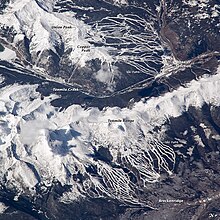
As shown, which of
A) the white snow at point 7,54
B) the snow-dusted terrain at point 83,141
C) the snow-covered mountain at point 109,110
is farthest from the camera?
the white snow at point 7,54

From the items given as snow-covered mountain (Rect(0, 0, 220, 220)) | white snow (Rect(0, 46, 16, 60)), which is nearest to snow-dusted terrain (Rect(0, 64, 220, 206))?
snow-covered mountain (Rect(0, 0, 220, 220))

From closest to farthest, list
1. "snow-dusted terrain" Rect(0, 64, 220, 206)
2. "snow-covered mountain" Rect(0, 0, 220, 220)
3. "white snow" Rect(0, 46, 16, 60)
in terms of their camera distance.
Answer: "snow-covered mountain" Rect(0, 0, 220, 220) → "snow-dusted terrain" Rect(0, 64, 220, 206) → "white snow" Rect(0, 46, 16, 60)

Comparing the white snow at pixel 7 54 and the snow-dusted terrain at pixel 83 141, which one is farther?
the white snow at pixel 7 54

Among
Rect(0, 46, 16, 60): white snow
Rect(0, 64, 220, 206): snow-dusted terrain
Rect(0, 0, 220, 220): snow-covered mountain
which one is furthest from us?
Rect(0, 46, 16, 60): white snow

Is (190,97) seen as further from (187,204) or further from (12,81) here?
(12,81)

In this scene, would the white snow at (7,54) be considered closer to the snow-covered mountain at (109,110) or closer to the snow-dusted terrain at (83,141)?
the snow-covered mountain at (109,110)

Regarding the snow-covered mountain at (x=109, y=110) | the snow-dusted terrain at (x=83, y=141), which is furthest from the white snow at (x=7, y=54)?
the snow-dusted terrain at (x=83, y=141)

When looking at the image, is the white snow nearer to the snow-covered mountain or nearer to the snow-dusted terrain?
the snow-covered mountain

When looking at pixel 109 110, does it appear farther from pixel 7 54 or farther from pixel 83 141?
pixel 7 54

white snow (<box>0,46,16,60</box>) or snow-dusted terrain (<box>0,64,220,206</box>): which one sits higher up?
A: white snow (<box>0,46,16,60</box>)

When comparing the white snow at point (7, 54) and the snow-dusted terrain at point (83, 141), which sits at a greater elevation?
the white snow at point (7, 54)

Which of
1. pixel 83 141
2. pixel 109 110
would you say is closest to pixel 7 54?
pixel 109 110
